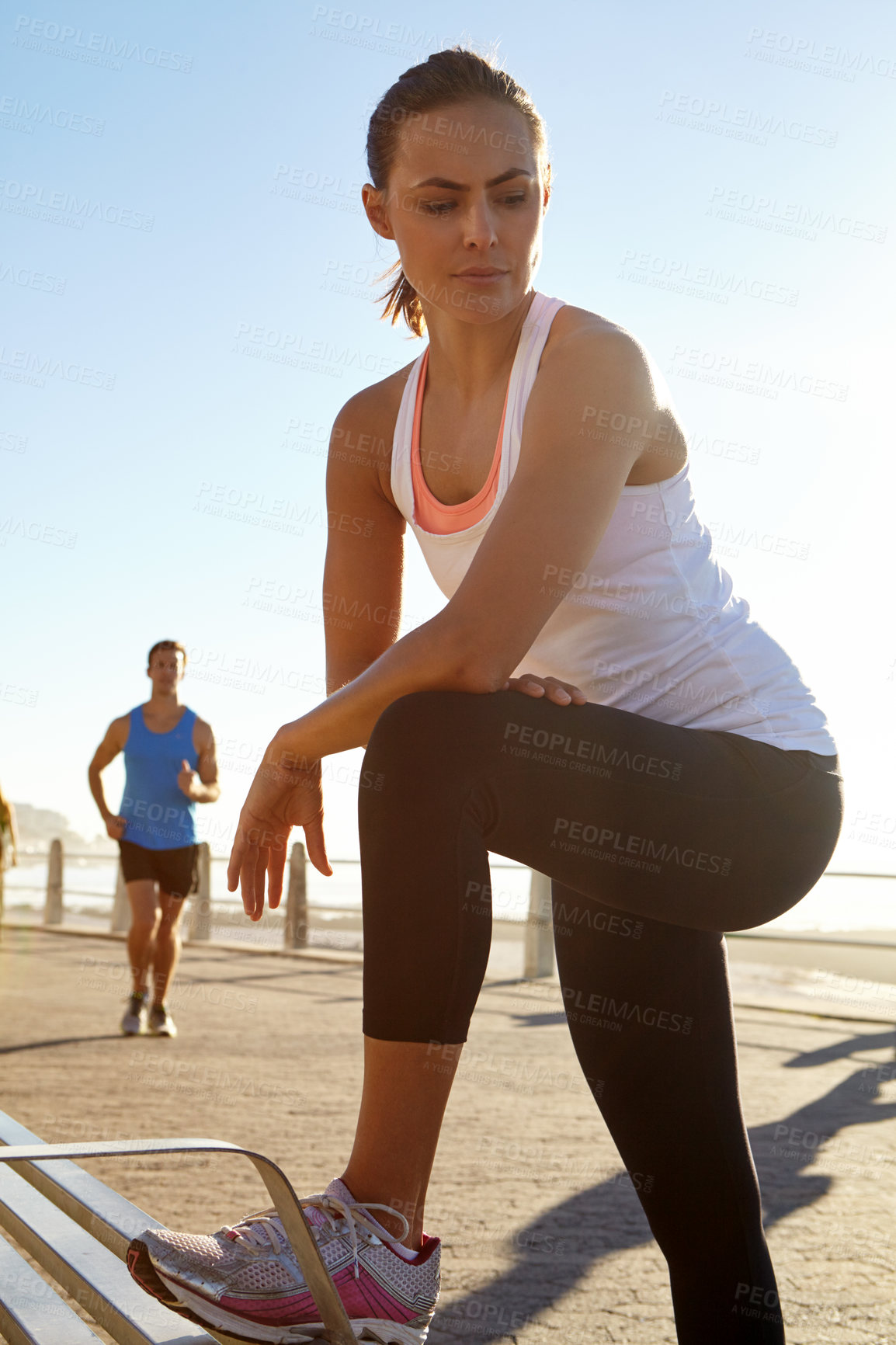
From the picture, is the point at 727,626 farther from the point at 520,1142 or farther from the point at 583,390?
the point at 520,1142

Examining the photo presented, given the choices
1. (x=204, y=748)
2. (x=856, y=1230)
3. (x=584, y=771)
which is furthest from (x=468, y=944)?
(x=204, y=748)

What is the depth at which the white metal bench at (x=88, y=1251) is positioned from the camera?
1220 millimetres

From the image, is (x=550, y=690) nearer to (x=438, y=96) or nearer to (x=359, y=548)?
(x=359, y=548)

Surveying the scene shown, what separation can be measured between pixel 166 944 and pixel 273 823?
537 centimetres

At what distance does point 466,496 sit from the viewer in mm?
1671

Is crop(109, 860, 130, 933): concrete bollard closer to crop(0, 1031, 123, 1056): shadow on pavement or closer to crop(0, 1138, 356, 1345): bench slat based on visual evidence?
crop(0, 1031, 123, 1056): shadow on pavement

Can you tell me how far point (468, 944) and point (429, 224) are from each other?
100 centimetres

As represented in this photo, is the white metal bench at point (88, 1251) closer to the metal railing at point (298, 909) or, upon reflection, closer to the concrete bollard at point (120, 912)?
the metal railing at point (298, 909)

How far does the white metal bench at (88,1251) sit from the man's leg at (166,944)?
461cm

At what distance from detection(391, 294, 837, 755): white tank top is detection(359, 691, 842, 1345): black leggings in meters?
0.09

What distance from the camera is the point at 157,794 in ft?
22.4

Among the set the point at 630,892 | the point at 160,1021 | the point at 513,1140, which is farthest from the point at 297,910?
the point at 630,892

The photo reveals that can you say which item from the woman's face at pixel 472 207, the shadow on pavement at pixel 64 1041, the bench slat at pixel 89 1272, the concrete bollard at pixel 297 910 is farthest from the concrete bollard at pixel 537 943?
the woman's face at pixel 472 207

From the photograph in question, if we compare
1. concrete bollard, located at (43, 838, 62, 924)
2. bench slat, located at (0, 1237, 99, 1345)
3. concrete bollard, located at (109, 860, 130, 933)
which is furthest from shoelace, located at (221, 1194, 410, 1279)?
concrete bollard, located at (43, 838, 62, 924)
